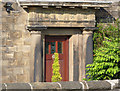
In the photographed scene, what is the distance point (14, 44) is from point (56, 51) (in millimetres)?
1695

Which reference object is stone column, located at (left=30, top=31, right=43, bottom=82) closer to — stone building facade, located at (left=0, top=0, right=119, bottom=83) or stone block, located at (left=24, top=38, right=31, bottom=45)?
stone building facade, located at (left=0, top=0, right=119, bottom=83)

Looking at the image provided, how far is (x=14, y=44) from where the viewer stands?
8555 millimetres

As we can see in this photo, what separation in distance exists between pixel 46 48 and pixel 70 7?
73.7 inches

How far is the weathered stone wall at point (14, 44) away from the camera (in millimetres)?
8484

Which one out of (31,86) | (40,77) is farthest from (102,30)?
(31,86)

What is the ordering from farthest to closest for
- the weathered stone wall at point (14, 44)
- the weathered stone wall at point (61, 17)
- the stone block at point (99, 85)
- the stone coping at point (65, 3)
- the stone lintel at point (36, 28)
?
the weathered stone wall at point (14, 44) → the weathered stone wall at point (61, 17) → the stone lintel at point (36, 28) → the stone coping at point (65, 3) → the stone block at point (99, 85)

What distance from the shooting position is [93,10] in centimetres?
872

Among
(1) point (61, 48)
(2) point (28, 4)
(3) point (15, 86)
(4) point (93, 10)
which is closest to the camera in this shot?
(3) point (15, 86)

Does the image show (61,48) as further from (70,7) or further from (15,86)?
(15,86)

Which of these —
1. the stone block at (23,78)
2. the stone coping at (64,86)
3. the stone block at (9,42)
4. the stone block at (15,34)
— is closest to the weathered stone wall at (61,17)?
the stone block at (15,34)

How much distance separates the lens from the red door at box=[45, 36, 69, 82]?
9.07 metres

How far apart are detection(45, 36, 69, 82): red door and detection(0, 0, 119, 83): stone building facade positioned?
249 millimetres

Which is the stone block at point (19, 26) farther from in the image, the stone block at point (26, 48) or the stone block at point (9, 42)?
the stone block at point (26, 48)

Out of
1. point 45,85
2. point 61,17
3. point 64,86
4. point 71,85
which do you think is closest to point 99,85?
point 71,85
